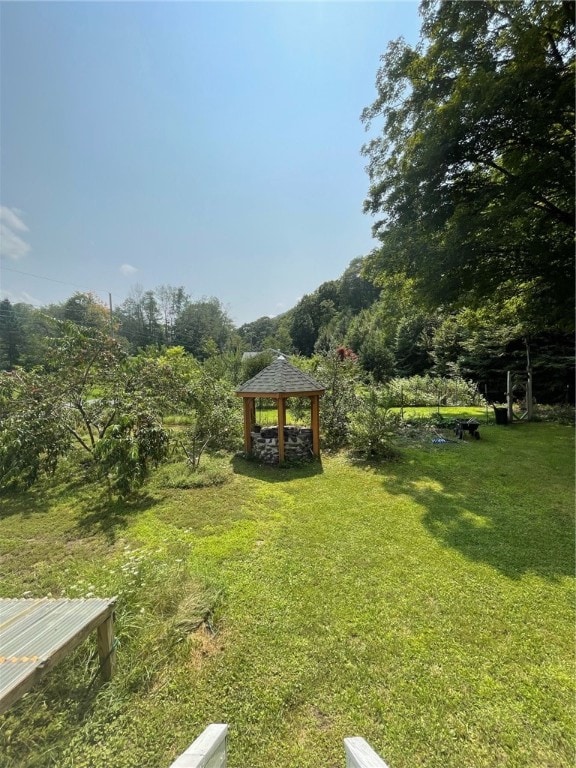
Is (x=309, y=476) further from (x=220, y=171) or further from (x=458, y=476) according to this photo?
(x=220, y=171)

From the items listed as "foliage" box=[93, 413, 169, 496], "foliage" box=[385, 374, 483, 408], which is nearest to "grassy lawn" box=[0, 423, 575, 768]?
"foliage" box=[93, 413, 169, 496]

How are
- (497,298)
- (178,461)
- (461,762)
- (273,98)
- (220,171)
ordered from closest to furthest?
(461,762) → (273,98) → (178,461) → (220,171) → (497,298)

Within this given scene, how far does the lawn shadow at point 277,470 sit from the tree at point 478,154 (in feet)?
18.2

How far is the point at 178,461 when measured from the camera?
761 centimetres

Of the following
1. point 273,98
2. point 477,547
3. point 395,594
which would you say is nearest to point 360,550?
point 395,594

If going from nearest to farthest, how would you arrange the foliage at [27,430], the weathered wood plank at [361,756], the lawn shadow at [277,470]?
1. the weathered wood plank at [361,756]
2. the foliage at [27,430]
3. the lawn shadow at [277,470]

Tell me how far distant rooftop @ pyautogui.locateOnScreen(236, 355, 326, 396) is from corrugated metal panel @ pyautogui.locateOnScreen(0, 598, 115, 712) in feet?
18.8

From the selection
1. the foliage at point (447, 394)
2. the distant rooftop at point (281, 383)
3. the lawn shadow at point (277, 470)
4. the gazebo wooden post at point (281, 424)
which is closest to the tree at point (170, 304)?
the foliage at point (447, 394)

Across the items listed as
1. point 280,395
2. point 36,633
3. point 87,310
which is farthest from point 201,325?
point 36,633

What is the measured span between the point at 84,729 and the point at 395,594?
2.62 meters

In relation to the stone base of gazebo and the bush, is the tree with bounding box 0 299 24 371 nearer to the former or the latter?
the stone base of gazebo

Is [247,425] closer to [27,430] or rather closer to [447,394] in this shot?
[27,430]

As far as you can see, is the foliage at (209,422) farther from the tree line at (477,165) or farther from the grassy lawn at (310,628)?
the tree line at (477,165)

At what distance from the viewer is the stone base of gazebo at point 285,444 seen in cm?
800
